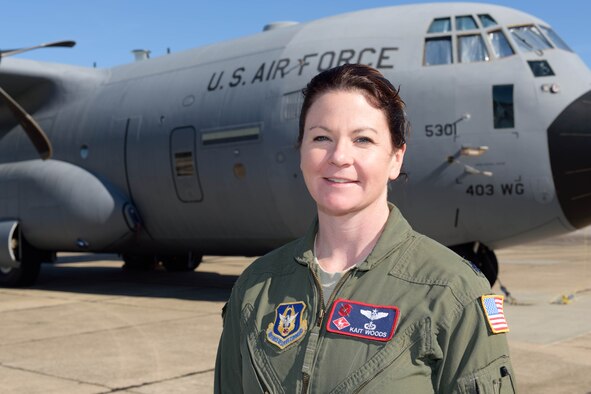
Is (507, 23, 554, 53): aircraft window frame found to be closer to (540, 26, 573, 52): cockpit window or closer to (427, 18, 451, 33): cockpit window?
(540, 26, 573, 52): cockpit window

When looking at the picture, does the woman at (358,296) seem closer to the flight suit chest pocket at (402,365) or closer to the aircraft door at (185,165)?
the flight suit chest pocket at (402,365)

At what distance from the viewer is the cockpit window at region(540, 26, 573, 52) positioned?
11.4m

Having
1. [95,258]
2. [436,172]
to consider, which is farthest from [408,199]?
[95,258]

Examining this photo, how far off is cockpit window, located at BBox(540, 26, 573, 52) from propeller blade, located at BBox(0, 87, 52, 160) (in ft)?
→ 29.9

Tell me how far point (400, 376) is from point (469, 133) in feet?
29.2

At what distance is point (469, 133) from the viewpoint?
1068 cm

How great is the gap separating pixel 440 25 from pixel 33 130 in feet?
25.5

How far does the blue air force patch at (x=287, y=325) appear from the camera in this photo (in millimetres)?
2330

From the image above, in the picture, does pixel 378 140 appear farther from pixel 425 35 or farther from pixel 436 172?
pixel 425 35

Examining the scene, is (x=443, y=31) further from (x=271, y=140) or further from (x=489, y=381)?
(x=489, y=381)

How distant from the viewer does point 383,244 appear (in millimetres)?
2389

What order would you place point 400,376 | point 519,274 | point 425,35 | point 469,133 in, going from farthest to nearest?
point 519,274 < point 425,35 < point 469,133 < point 400,376

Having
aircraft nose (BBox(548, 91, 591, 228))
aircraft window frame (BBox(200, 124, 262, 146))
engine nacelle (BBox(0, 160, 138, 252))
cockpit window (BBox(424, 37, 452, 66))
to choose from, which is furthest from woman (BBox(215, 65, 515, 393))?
engine nacelle (BBox(0, 160, 138, 252))

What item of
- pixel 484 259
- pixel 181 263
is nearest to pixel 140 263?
pixel 181 263
